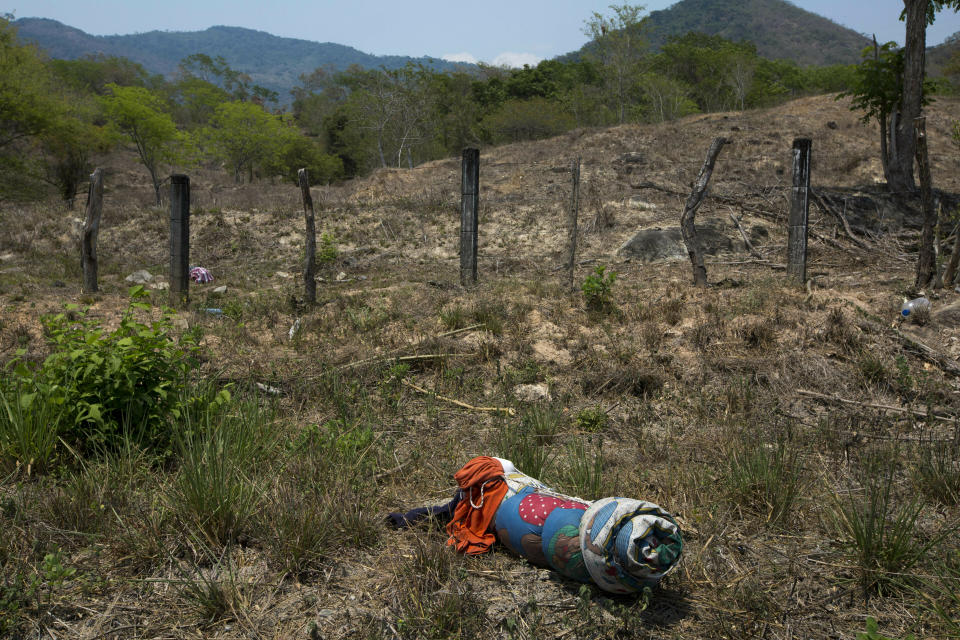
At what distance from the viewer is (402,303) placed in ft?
27.6

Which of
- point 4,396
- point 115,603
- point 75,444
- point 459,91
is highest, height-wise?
point 459,91

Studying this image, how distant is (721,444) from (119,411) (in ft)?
12.7

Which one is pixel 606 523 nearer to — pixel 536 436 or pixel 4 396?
pixel 536 436

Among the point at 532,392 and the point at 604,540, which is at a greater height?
the point at 604,540

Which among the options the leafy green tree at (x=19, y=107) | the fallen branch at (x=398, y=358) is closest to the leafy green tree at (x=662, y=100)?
the leafy green tree at (x=19, y=107)

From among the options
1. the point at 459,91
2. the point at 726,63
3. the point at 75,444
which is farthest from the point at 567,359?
the point at 726,63

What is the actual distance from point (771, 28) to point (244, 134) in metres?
155

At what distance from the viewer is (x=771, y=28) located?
148m

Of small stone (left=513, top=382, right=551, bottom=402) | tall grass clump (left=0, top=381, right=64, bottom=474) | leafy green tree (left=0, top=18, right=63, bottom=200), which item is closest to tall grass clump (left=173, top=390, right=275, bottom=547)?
tall grass clump (left=0, top=381, right=64, bottom=474)

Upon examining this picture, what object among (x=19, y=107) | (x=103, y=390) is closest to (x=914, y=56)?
(x=103, y=390)

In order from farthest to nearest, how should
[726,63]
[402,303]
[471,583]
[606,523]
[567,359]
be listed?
1. [726,63]
2. [402,303]
3. [567,359]
4. [471,583]
5. [606,523]

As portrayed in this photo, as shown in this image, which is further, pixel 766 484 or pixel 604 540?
pixel 766 484

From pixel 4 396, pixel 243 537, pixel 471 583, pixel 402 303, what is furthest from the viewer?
pixel 402 303

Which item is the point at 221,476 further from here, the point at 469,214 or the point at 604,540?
the point at 469,214
